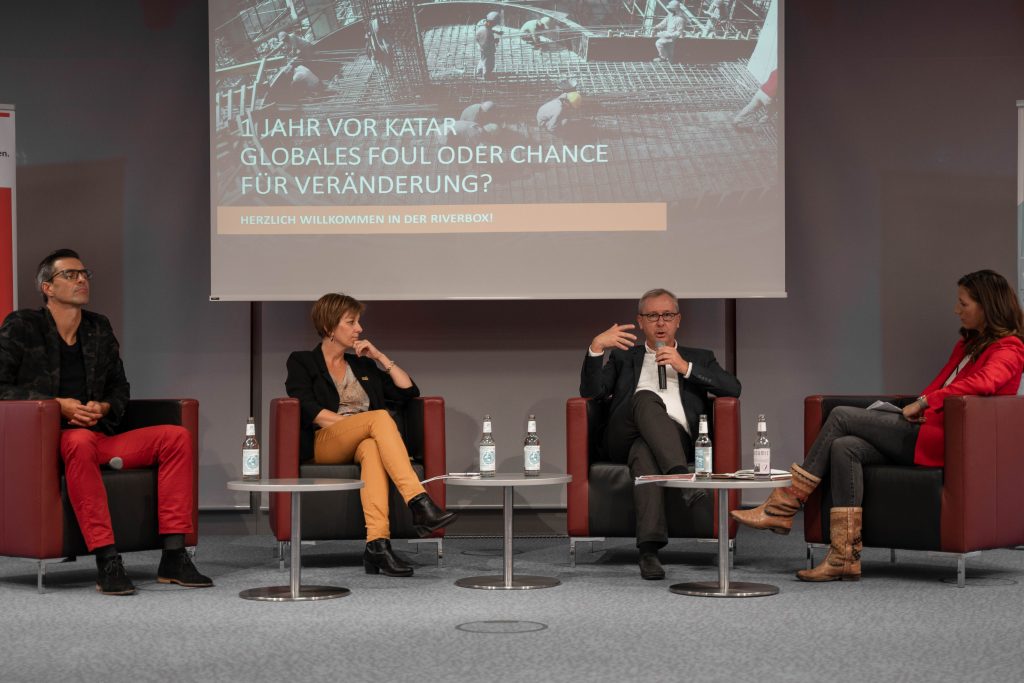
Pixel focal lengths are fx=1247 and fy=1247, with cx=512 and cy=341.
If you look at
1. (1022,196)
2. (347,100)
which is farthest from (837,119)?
(347,100)

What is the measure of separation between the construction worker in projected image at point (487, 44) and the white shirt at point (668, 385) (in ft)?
4.96

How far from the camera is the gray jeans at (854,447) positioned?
14.9 feet

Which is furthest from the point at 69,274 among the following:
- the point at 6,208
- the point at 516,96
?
the point at 516,96

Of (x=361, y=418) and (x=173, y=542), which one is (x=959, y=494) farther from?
(x=173, y=542)

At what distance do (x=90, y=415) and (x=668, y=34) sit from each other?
310 cm

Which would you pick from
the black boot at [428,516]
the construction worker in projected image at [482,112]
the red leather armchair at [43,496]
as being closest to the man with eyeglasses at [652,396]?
the black boot at [428,516]

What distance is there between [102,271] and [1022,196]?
4.49 metres


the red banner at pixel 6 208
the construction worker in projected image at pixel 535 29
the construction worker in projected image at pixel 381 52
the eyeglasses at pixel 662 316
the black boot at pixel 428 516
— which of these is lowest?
the black boot at pixel 428 516

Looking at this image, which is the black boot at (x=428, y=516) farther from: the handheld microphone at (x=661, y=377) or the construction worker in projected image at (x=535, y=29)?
the construction worker in projected image at (x=535, y=29)

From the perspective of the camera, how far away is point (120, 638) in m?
3.48

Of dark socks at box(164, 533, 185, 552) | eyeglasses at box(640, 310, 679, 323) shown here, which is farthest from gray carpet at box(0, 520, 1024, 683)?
eyeglasses at box(640, 310, 679, 323)

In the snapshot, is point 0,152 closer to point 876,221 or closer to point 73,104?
point 73,104

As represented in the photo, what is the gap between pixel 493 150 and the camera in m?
5.79

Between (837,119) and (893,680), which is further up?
(837,119)
